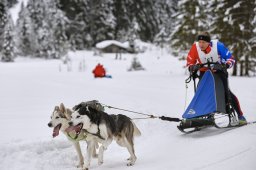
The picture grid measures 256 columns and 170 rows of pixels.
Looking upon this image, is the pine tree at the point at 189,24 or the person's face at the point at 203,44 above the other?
the pine tree at the point at 189,24

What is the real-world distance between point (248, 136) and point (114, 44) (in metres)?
48.8

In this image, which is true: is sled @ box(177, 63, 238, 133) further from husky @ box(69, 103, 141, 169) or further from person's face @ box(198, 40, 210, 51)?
husky @ box(69, 103, 141, 169)

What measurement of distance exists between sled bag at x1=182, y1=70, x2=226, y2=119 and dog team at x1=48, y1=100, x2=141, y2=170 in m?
1.29

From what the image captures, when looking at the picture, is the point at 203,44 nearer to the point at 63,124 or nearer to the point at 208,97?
the point at 208,97

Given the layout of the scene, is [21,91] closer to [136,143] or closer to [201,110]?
[136,143]

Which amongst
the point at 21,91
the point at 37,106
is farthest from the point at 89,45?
the point at 37,106

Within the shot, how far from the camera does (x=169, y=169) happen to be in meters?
5.35

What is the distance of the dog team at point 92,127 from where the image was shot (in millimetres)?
5805

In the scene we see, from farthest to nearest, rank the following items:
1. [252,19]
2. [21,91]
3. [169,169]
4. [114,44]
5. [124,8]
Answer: [124,8], [114,44], [252,19], [21,91], [169,169]

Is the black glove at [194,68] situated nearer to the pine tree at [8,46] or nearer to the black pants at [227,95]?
the black pants at [227,95]

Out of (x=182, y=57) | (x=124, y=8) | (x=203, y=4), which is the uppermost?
(x=124, y=8)

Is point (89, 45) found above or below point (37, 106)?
above

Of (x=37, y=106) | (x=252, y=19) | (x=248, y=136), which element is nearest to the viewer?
(x=248, y=136)

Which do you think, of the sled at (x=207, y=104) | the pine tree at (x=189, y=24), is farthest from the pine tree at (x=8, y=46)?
the sled at (x=207, y=104)
